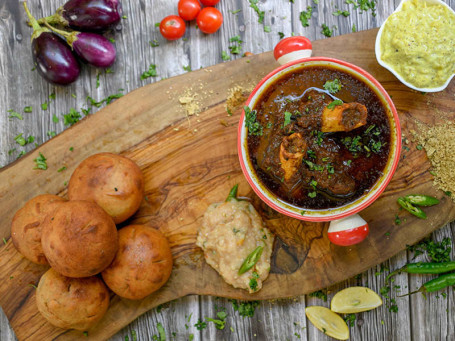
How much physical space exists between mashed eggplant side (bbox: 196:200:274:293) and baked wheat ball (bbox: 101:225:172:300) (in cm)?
40

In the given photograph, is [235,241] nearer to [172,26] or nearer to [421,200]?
[421,200]

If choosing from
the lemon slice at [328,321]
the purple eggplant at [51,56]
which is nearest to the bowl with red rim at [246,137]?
the lemon slice at [328,321]

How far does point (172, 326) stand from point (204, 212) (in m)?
1.21

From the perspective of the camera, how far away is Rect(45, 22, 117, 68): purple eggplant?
12.3 feet

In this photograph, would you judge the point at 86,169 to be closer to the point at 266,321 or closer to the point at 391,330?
the point at 266,321

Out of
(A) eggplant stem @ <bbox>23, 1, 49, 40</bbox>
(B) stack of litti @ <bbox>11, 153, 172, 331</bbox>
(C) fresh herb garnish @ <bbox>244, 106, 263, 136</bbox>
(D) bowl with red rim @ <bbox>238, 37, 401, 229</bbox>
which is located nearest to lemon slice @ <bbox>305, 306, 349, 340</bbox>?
(D) bowl with red rim @ <bbox>238, 37, 401, 229</bbox>

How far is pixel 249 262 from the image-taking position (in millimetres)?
3332

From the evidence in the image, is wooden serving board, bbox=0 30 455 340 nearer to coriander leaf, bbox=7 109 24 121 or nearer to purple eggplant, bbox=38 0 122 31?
coriander leaf, bbox=7 109 24 121

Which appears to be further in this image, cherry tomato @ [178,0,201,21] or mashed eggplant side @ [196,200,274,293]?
cherry tomato @ [178,0,201,21]

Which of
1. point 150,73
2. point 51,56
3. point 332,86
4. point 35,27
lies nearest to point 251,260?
point 332,86

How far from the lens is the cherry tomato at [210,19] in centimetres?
384

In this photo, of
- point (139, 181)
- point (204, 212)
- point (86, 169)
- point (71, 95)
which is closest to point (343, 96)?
point (204, 212)

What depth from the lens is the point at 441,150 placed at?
3.50 m

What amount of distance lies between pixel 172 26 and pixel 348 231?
2453 mm
